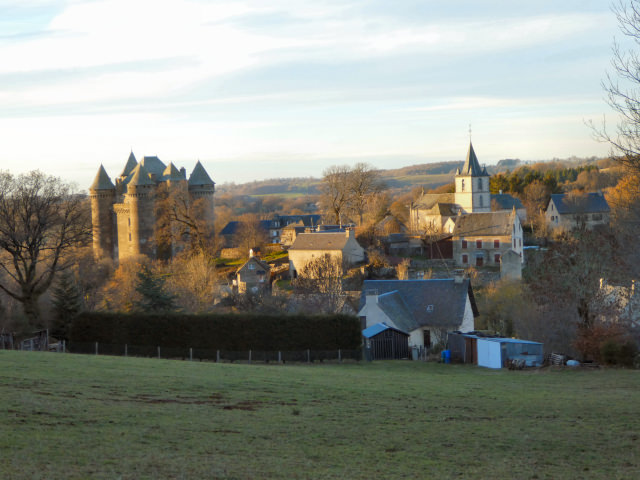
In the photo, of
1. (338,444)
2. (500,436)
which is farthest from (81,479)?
(500,436)

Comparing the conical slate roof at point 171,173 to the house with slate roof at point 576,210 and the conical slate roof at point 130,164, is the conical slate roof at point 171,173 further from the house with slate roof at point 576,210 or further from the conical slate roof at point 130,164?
the house with slate roof at point 576,210

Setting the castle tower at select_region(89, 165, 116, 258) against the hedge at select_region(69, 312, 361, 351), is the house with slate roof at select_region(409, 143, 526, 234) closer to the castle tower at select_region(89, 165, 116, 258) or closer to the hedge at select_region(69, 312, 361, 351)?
the castle tower at select_region(89, 165, 116, 258)

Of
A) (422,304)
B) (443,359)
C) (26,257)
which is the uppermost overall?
(26,257)

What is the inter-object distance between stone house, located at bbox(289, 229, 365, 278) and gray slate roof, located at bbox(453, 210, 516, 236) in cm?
1174

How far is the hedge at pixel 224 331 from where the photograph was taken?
30484 mm

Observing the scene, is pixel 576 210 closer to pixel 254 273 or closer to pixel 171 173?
pixel 254 273

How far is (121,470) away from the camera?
9.36 metres

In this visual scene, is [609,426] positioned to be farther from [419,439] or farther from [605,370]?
[605,370]

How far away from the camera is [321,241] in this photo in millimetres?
66812

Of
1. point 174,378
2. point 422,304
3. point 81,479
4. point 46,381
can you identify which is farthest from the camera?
point 422,304

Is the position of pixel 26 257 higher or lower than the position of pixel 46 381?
higher

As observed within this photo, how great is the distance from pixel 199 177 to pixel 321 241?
61.2 feet

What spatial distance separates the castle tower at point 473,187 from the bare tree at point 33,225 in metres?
57.6

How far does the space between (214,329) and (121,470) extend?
22086 mm
